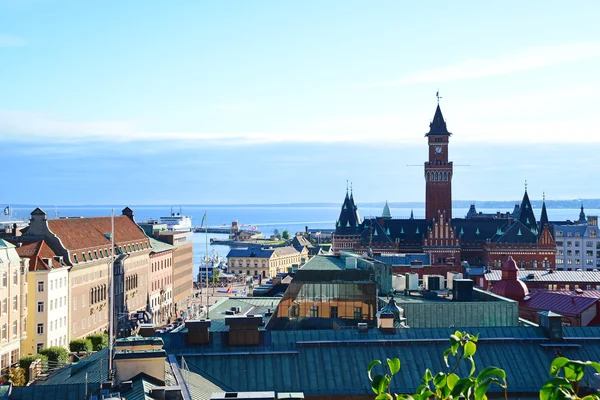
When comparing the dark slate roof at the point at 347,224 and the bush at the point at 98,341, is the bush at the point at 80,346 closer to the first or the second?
the bush at the point at 98,341

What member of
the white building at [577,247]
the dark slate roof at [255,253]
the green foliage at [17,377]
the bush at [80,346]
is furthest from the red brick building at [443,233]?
the green foliage at [17,377]

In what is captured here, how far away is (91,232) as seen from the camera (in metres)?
93.1

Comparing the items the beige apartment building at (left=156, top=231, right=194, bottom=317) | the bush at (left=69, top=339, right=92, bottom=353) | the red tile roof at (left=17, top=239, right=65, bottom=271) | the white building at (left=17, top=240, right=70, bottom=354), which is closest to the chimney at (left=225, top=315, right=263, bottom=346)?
the bush at (left=69, top=339, right=92, bottom=353)

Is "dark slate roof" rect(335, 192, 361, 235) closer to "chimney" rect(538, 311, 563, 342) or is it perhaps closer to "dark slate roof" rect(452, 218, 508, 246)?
"dark slate roof" rect(452, 218, 508, 246)

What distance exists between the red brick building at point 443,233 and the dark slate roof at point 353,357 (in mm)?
85372

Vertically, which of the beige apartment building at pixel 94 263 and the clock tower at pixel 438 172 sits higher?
the clock tower at pixel 438 172

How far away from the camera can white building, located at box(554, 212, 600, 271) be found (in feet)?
564

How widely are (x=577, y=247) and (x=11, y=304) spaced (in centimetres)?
13074

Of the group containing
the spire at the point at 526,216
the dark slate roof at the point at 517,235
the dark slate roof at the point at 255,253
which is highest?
the spire at the point at 526,216

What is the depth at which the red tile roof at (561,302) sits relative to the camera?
64625 millimetres

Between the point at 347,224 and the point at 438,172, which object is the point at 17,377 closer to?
the point at 347,224

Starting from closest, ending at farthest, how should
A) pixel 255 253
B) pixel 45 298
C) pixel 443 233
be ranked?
pixel 45 298, pixel 443 233, pixel 255 253

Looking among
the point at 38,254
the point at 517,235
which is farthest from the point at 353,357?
the point at 517,235

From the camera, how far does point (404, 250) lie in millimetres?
128875
